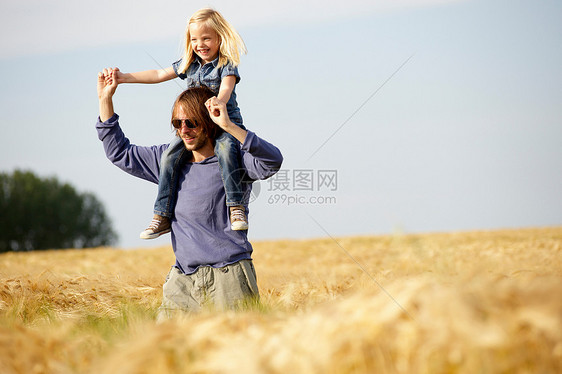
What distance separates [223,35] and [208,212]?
1.65 m

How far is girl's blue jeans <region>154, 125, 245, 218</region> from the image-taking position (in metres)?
4.50

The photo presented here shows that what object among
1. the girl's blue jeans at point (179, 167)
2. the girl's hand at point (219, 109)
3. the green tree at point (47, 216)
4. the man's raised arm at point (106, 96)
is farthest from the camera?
the green tree at point (47, 216)

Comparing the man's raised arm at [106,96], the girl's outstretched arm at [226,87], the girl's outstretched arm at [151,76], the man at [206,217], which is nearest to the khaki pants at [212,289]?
the man at [206,217]

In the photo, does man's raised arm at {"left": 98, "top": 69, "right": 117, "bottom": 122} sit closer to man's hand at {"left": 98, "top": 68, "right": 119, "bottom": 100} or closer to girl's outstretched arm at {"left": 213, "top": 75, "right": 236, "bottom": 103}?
man's hand at {"left": 98, "top": 68, "right": 119, "bottom": 100}

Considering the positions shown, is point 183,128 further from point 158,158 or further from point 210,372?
point 210,372

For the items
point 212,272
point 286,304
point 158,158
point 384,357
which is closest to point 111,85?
point 158,158

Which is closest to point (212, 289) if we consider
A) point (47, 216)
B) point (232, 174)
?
point (232, 174)

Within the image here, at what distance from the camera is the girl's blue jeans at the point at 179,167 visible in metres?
4.50

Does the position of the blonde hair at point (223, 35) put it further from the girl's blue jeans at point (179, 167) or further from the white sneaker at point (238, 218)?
the white sneaker at point (238, 218)

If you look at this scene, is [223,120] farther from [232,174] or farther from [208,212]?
[208,212]

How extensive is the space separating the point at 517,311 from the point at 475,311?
0.51ft

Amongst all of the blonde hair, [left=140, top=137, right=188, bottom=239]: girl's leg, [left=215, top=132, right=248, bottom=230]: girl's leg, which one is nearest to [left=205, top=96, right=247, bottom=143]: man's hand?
[left=215, top=132, right=248, bottom=230]: girl's leg

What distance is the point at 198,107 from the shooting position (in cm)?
459

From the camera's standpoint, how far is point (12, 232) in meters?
38.2
